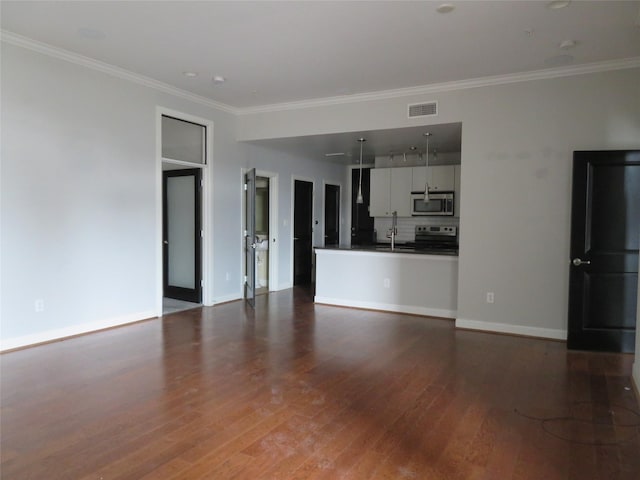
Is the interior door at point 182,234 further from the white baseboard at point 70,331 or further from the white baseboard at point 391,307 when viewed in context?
the white baseboard at point 391,307

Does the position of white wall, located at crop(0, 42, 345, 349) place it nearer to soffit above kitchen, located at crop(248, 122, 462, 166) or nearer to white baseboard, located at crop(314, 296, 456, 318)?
soffit above kitchen, located at crop(248, 122, 462, 166)

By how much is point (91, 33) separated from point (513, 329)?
5244mm

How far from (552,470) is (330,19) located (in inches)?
136

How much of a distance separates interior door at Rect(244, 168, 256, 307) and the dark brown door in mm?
1611

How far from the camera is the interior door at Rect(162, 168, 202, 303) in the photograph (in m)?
6.59

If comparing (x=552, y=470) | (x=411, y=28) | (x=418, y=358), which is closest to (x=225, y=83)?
(x=411, y=28)

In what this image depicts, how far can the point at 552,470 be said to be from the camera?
2.33 m

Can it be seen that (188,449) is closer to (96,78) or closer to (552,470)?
(552,470)

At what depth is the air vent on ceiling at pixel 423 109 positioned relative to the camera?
5453 millimetres

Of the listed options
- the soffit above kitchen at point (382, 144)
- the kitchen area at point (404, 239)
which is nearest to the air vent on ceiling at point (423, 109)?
the soffit above kitchen at point (382, 144)

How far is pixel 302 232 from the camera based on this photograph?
8.80 m

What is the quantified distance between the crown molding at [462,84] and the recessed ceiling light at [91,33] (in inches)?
106

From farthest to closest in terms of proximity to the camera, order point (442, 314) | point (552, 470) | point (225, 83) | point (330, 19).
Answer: point (442, 314), point (225, 83), point (330, 19), point (552, 470)

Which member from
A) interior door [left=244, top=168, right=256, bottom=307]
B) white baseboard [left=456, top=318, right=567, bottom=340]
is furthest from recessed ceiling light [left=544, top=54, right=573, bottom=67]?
interior door [left=244, top=168, right=256, bottom=307]
